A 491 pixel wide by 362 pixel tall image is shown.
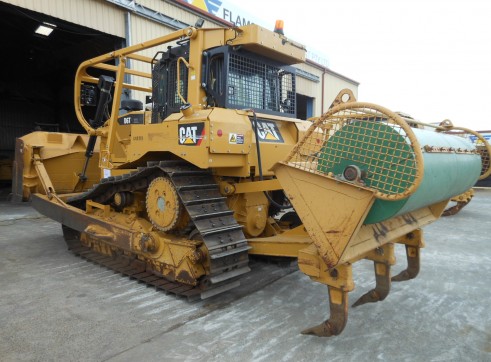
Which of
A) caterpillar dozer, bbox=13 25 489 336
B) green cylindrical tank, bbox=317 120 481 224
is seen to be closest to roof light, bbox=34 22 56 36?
caterpillar dozer, bbox=13 25 489 336

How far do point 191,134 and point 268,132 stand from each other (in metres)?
0.96

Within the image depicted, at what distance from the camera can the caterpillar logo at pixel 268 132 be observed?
12.8ft

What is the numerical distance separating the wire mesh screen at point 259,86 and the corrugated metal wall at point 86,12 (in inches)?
237

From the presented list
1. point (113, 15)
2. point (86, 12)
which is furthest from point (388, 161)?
point (113, 15)

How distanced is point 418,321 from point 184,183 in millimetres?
2565

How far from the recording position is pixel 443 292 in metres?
4.01

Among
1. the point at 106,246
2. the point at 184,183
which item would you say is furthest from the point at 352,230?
the point at 106,246

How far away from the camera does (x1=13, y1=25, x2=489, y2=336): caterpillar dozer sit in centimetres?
260

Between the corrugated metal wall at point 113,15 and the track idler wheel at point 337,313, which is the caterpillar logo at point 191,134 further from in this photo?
the corrugated metal wall at point 113,15

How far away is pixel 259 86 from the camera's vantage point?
14.3ft

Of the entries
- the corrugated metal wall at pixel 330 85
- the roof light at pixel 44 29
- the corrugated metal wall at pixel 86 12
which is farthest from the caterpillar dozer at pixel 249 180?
the corrugated metal wall at pixel 330 85

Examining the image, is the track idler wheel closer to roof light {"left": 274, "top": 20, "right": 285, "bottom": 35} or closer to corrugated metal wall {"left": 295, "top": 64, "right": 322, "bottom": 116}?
roof light {"left": 274, "top": 20, "right": 285, "bottom": 35}

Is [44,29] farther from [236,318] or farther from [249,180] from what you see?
[236,318]

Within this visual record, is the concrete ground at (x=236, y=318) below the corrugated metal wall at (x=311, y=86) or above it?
below
